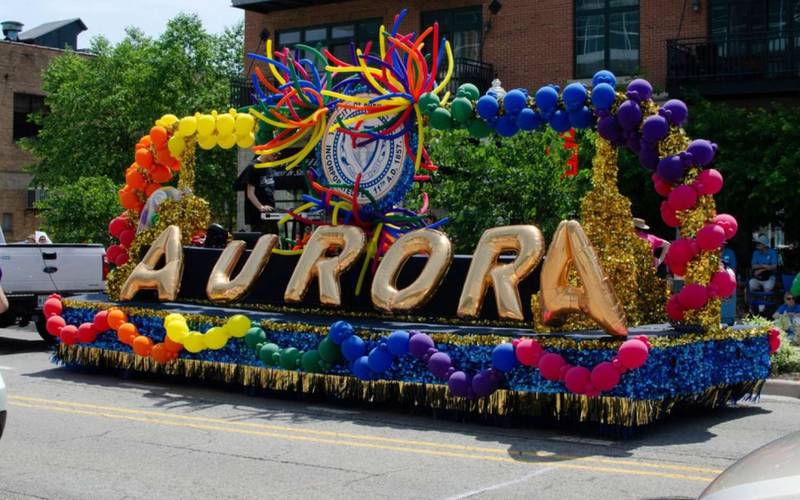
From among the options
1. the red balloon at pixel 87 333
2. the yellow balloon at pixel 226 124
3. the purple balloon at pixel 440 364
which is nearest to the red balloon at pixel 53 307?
the red balloon at pixel 87 333

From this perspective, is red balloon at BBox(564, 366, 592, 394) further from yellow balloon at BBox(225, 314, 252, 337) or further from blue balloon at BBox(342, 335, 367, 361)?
yellow balloon at BBox(225, 314, 252, 337)

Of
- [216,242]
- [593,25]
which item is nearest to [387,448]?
[216,242]

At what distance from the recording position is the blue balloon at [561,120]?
32.2 feet

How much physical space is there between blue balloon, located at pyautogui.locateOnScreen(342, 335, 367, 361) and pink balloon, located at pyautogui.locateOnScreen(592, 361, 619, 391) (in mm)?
2551

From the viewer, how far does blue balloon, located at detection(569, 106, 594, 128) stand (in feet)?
31.8

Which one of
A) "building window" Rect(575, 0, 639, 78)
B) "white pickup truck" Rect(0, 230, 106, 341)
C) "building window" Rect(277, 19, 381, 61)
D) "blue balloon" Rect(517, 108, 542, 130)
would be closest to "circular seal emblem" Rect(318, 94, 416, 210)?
"blue balloon" Rect(517, 108, 542, 130)

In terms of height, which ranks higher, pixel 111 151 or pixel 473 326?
pixel 111 151

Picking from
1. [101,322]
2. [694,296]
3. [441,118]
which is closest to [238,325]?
[101,322]

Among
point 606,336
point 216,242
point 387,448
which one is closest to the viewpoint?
point 387,448

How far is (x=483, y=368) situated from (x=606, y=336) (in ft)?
3.83

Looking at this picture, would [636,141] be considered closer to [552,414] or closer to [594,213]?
[594,213]

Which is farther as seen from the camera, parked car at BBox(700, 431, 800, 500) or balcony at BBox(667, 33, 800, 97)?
balcony at BBox(667, 33, 800, 97)

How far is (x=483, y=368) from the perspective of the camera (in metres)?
9.38

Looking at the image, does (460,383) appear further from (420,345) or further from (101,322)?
(101,322)
